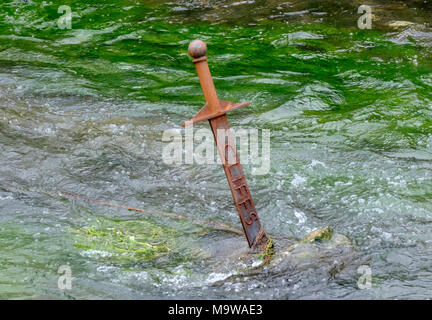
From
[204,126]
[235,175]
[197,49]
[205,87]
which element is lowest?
[204,126]

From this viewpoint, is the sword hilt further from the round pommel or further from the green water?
the green water

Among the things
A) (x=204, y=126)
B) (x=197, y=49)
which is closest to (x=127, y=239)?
(x=197, y=49)

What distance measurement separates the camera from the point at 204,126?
6.50 meters

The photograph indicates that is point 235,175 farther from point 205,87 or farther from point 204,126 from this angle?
point 204,126

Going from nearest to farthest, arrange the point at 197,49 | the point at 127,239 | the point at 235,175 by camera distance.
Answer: the point at 197,49 < the point at 235,175 < the point at 127,239

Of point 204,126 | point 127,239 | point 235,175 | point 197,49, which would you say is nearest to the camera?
point 197,49

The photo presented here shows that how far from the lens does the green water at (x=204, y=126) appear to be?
3959 millimetres

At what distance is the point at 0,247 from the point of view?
423cm

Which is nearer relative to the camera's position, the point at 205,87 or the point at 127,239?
the point at 205,87

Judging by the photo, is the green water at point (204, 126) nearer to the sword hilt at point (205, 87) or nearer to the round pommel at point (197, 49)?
the sword hilt at point (205, 87)

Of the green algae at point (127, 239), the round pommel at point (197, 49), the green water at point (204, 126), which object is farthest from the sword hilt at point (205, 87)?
the green algae at point (127, 239)

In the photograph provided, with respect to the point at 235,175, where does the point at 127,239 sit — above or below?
below
